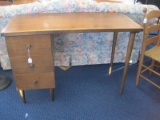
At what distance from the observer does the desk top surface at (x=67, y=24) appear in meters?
1.26

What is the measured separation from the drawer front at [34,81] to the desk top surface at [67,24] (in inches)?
15.3

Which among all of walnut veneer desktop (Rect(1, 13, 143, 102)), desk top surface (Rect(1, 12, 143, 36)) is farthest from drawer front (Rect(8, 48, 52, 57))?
desk top surface (Rect(1, 12, 143, 36))

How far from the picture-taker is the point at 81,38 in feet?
6.53

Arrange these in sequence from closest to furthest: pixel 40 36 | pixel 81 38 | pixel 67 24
Result: pixel 40 36 < pixel 67 24 < pixel 81 38

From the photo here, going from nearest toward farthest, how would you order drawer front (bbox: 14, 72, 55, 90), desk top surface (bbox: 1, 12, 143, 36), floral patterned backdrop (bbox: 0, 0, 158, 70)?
desk top surface (bbox: 1, 12, 143, 36)
drawer front (bbox: 14, 72, 55, 90)
floral patterned backdrop (bbox: 0, 0, 158, 70)

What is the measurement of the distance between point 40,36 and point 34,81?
1.37 feet

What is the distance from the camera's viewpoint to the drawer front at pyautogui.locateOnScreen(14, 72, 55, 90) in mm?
1440

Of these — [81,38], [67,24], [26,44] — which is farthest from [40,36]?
[81,38]

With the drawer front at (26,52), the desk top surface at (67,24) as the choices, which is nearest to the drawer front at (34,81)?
the drawer front at (26,52)

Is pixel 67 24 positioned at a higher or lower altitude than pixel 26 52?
higher

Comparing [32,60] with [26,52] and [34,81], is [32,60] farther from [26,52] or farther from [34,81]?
[34,81]

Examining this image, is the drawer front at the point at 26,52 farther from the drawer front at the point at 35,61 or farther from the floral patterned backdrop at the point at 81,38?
the floral patterned backdrop at the point at 81,38

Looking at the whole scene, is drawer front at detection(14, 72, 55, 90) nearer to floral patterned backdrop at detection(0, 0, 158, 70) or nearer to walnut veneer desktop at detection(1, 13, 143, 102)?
walnut veneer desktop at detection(1, 13, 143, 102)

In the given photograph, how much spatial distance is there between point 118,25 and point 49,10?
2.57 feet
